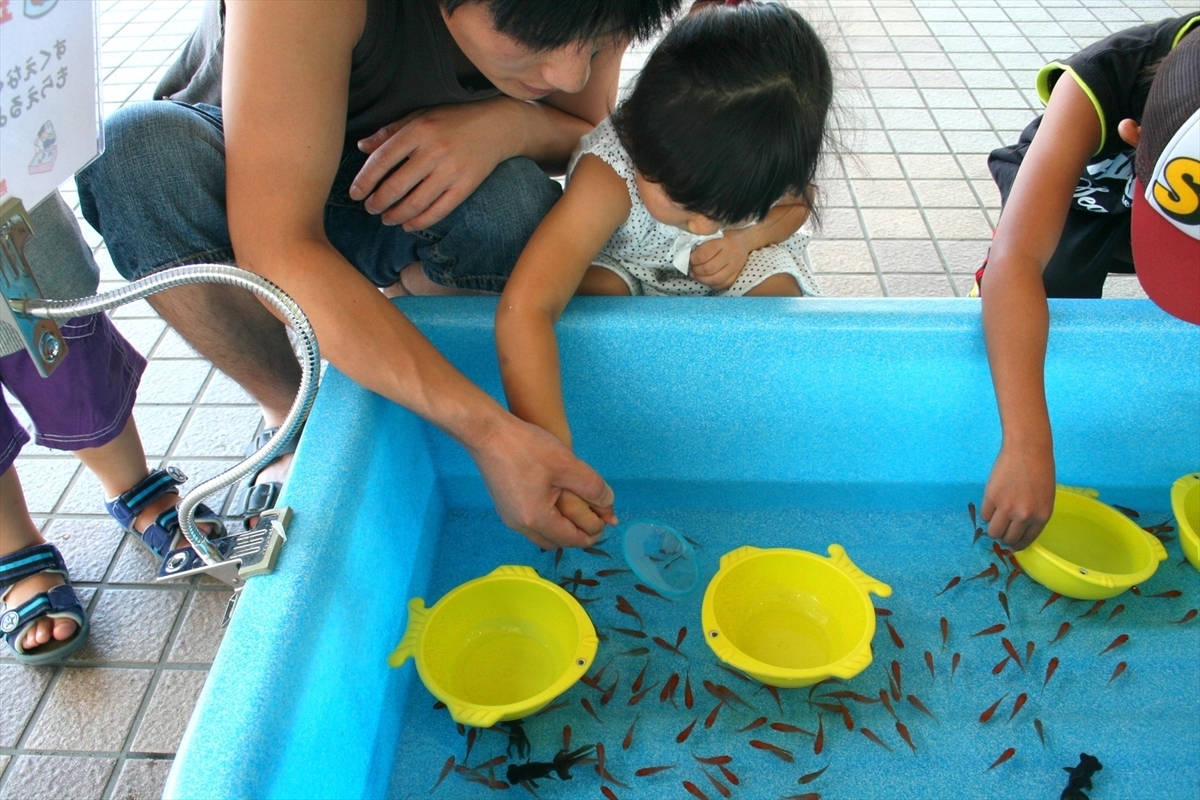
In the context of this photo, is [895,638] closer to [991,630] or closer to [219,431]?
[991,630]

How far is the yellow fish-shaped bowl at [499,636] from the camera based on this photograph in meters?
1.25

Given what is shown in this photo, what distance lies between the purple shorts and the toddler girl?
2.18ft

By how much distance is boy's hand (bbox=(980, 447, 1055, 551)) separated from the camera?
1242 millimetres

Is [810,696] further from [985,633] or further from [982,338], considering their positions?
[982,338]

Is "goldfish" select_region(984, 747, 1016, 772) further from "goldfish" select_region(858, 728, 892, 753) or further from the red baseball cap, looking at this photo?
the red baseball cap

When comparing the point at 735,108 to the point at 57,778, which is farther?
the point at 57,778

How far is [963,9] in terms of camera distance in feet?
11.7

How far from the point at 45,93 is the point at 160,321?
4.78ft

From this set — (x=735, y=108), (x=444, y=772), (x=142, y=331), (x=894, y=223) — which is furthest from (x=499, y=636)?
(x=894, y=223)

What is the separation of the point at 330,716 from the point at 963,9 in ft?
12.2

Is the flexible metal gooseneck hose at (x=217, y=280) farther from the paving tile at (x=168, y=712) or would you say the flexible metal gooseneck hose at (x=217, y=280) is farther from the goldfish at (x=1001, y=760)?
the goldfish at (x=1001, y=760)

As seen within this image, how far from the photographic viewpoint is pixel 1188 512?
1.46m

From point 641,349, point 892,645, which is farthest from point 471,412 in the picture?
point 892,645

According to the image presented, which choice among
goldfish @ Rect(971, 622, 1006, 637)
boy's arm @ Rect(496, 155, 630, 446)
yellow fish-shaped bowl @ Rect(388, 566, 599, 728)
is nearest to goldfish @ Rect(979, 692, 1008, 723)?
goldfish @ Rect(971, 622, 1006, 637)
